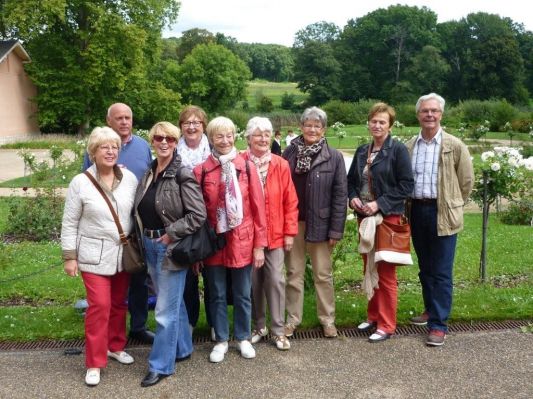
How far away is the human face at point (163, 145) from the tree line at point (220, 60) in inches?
1288

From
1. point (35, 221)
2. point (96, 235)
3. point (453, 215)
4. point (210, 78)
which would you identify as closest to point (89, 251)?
point (96, 235)

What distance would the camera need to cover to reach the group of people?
397 centimetres

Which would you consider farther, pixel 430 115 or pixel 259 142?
pixel 430 115

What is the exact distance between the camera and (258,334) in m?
4.62

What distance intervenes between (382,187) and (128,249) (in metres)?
2.05

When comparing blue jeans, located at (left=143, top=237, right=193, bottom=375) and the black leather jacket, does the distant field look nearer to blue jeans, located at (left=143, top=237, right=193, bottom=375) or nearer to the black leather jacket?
the black leather jacket

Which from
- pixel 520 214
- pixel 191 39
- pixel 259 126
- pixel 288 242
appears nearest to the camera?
pixel 259 126

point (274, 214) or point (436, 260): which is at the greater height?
point (274, 214)

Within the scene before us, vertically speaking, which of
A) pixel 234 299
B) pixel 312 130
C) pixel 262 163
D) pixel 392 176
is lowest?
pixel 234 299

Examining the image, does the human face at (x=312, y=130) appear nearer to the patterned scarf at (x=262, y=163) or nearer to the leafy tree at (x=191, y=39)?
the patterned scarf at (x=262, y=163)

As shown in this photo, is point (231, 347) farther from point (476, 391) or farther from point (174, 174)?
point (476, 391)

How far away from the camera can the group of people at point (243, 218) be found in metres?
3.97

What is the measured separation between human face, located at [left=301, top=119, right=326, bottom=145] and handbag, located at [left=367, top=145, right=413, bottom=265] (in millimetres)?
472

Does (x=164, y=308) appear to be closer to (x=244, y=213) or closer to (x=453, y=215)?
(x=244, y=213)
